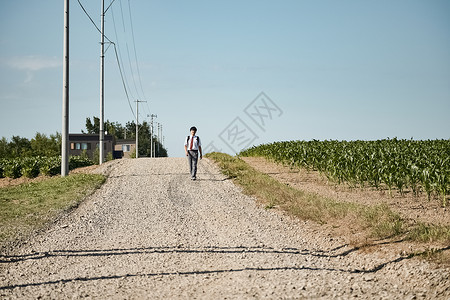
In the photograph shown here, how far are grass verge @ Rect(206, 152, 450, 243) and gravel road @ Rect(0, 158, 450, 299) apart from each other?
1.77ft

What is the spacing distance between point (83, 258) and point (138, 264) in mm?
1113

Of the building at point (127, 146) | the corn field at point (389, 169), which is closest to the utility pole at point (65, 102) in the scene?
the corn field at point (389, 169)

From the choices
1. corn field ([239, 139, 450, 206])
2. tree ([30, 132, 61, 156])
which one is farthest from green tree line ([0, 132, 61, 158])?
corn field ([239, 139, 450, 206])

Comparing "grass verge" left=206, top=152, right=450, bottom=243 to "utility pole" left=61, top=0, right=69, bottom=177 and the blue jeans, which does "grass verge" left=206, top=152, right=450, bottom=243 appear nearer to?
the blue jeans

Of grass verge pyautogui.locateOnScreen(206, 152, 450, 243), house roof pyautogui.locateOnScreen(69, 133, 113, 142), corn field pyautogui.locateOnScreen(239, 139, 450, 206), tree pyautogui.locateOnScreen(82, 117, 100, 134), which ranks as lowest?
grass verge pyautogui.locateOnScreen(206, 152, 450, 243)

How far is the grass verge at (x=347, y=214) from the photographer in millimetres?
7729

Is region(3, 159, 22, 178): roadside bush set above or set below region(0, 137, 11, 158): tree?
below

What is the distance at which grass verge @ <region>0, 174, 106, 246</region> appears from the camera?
9.24 m

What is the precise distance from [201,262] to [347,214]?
14.2 ft

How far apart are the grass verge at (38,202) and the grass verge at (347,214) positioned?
5.69 metres

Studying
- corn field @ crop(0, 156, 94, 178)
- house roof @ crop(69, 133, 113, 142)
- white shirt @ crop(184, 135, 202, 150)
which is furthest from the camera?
house roof @ crop(69, 133, 113, 142)

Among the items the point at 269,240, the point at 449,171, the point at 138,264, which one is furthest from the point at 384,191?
the point at 138,264

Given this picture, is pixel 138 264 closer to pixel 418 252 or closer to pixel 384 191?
pixel 418 252

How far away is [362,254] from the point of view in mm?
7176
